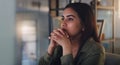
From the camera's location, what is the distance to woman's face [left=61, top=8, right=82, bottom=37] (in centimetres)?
104

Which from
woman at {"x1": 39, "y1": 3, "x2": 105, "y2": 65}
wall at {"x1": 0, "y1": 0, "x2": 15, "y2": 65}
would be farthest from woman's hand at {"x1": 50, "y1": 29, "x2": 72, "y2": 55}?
wall at {"x1": 0, "y1": 0, "x2": 15, "y2": 65}

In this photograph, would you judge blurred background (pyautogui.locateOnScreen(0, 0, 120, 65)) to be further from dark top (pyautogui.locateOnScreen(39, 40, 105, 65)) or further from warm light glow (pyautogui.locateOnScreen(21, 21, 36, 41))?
dark top (pyautogui.locateOnScreen(39, 40, 105, 65))

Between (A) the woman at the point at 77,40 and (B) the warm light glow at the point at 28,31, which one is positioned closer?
(A) the woman at the point at 77,40

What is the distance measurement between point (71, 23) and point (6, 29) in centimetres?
59

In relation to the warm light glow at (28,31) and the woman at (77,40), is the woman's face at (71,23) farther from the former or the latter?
the warm light glow at (28,31)

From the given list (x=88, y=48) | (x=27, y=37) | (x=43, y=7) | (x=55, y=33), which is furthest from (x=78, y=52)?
(x=43, y=7)

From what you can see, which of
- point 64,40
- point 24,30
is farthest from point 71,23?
point 24,30

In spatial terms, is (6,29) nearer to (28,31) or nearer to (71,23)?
(28,31)

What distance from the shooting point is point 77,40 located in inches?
44.6

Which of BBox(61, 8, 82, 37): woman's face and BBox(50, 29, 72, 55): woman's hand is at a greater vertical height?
BBox(61, 8, 82, 37): woman's face

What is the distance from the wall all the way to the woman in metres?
0.39

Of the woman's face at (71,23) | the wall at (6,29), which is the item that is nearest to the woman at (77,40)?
the woman's face at (71,23)

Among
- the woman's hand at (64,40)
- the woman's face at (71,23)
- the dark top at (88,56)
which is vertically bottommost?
the dark top at (88,56)

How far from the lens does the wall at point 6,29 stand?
4.73ft
